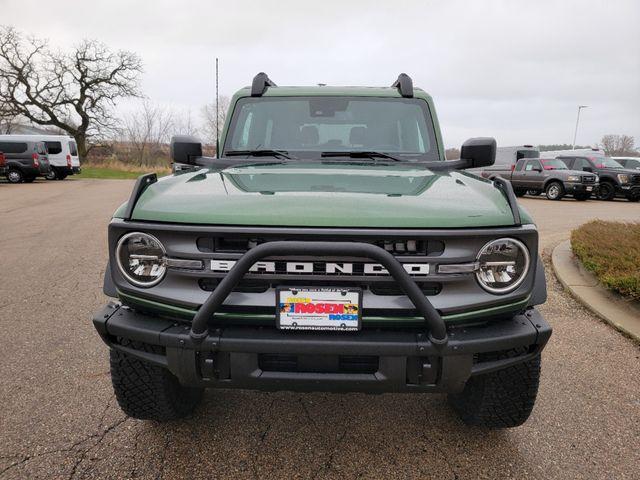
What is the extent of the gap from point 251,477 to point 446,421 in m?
1.10

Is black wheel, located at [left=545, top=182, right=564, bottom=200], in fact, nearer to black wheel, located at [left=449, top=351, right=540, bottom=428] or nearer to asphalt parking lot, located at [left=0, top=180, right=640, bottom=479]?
asphalt parking lot, located at [left=0, top=180, right=640, bottom=479]

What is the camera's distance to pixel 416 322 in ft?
6.27

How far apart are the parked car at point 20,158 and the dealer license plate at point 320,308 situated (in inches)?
929

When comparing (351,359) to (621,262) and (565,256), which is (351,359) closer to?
(621,262)

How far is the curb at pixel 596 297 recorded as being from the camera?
397cm

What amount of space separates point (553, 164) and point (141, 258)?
18.6 m

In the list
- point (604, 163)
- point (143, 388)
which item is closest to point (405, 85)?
point (143, 388)

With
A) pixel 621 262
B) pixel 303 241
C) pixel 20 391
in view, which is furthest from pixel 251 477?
pixel 621 262

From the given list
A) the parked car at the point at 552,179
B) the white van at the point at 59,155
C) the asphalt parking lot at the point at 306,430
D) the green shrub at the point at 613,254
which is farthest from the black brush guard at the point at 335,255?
the white van at the point at 59,155

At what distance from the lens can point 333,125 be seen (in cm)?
342

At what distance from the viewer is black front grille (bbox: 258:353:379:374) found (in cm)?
189

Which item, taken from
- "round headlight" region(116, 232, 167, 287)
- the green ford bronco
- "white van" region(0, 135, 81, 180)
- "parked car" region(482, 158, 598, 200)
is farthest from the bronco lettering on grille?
"white van" region(0, 135, 81, 180)

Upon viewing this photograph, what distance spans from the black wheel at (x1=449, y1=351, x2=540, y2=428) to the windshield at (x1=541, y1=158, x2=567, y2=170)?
57.2 feet

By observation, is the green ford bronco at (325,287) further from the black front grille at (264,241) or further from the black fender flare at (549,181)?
the black fender flare at (549,181)
